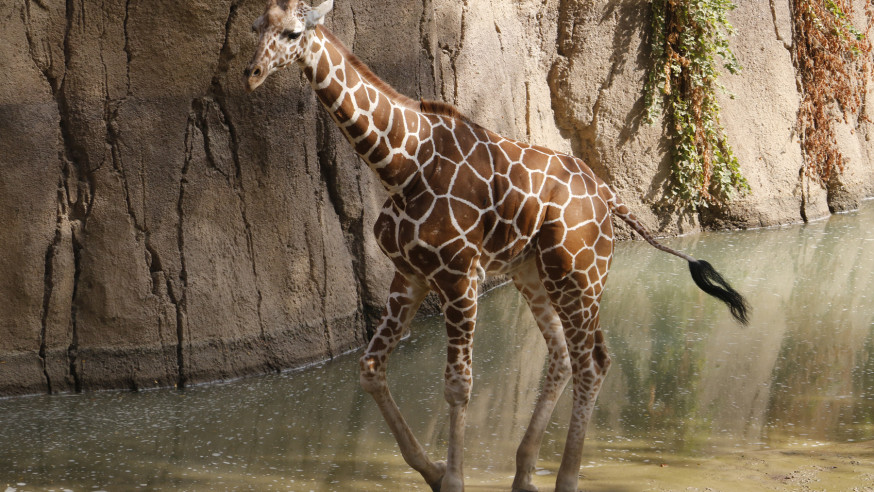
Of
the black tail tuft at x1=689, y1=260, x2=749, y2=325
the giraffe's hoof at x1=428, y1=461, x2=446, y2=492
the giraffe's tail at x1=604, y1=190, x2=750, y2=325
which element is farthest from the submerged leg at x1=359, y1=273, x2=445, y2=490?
the black tail tuft at x1=689, y1=260, x2=749, y2=325

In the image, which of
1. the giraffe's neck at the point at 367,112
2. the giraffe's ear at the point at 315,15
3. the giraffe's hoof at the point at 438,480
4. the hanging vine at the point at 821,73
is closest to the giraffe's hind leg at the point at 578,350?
the giraffe's hoof at the point at 438,480

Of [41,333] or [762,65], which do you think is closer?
[41,333]

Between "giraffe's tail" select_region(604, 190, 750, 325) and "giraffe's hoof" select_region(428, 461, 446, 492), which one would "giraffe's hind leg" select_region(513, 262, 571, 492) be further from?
"giraffe's tail" select_region(604, 190, 750, 325)

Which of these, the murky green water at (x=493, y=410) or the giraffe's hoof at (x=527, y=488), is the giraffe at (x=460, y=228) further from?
the murky green water at (x=493, y=410)

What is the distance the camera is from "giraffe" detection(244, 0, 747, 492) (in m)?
3.50

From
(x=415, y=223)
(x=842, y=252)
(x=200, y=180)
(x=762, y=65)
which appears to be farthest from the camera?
(x=762, y=65)

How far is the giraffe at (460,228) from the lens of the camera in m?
3.50

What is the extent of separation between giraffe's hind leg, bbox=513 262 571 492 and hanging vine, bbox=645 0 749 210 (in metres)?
5.10

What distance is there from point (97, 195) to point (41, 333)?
81cm

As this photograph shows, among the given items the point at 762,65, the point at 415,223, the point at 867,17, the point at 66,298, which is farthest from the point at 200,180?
the point at 867,17

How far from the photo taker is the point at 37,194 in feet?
16.3

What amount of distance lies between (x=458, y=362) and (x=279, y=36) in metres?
1.39

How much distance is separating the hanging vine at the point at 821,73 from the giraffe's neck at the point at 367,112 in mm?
6969

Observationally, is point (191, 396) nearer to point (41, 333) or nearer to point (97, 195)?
point (41, 333)
